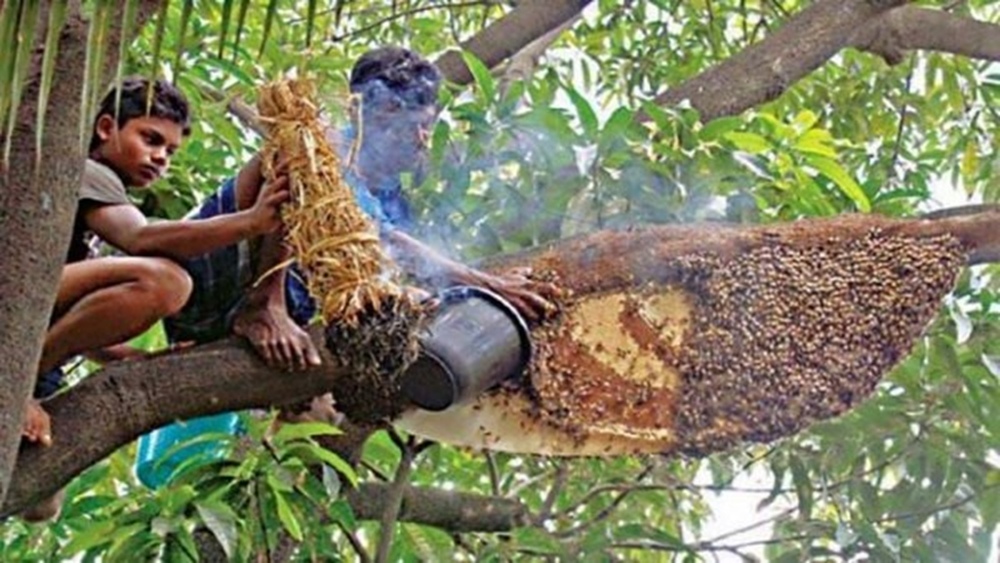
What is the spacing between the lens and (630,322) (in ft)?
7.22

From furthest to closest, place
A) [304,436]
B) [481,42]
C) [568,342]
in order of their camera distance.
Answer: [481,42] → [304,436] → [568,342]

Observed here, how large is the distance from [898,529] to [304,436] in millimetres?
1182

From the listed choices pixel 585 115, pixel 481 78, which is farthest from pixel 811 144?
pixel 481 78

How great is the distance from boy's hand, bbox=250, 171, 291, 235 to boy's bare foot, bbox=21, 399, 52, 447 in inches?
12.8

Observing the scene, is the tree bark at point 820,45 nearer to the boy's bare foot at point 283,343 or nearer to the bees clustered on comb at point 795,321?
the bees clustered on comb at point 795,321

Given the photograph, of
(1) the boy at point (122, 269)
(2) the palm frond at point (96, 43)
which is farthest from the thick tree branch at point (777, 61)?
(2) the palm frond at point (96, 43)

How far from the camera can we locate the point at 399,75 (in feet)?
7.87

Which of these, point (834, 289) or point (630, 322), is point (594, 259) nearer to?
point (630, 322)

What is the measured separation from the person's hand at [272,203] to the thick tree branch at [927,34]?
145 centimetres

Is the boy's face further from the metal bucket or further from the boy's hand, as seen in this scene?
the metal bucket

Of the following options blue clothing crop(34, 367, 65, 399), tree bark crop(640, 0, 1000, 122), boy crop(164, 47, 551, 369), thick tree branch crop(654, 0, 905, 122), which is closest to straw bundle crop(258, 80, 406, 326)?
boy crop(164, 47, 551, 369)

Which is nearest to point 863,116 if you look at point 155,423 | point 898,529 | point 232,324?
point 898,529

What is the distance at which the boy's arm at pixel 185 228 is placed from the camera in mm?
2000

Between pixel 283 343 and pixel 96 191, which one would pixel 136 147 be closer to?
pixel 96 191
